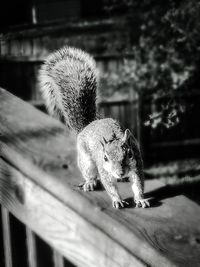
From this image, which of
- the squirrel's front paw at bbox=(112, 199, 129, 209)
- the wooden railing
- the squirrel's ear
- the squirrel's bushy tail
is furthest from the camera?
the squirrel's bushy tail

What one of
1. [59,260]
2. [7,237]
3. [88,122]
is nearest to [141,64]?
[88,122]

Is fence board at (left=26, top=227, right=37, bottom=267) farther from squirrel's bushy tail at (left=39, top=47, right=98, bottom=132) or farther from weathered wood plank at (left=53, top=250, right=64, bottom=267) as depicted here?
squirrel's bushy tail at (left=39, top=47, right=98, bottom=132)

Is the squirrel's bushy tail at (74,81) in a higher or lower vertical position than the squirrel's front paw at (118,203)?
higher

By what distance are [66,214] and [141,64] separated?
5.20 m

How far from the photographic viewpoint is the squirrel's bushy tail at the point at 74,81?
1599 millimetres

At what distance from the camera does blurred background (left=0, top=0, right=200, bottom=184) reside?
556 cm

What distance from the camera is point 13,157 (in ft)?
3.37

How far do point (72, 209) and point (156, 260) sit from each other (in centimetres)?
24

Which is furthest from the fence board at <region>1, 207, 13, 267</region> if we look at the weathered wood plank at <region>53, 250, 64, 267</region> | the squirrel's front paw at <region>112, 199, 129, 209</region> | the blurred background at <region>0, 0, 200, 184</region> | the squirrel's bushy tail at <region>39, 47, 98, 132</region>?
the blurred background at <region>0, 0, 200, 184</region>

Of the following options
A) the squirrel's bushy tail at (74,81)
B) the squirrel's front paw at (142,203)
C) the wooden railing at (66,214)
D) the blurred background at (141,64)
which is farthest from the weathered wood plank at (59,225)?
the blurred background at (141,64)

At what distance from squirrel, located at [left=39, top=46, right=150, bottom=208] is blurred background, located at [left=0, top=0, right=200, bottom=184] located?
3637 millimetres

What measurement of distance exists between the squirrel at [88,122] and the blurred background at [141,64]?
3637 millimetres

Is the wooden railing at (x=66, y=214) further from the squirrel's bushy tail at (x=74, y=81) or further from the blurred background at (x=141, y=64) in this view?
the blurred background at (x=141, y=64)

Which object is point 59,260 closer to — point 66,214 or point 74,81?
point 66,214
